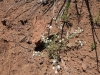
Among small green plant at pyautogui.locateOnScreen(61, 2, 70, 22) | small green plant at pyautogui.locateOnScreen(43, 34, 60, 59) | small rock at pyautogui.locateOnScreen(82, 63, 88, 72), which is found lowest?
small rock at pyautogui.locateOnScreen(82, 63, 88, 72)

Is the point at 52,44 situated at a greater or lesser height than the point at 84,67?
Answer: greater

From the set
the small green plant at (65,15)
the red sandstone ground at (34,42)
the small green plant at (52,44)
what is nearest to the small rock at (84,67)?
the red sandstone ground at (34,42)

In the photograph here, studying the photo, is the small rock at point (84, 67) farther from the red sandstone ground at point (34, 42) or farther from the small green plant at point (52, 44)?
the small green plant at point (52, 44)

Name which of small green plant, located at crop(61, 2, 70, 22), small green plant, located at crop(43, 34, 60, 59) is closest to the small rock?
small green plant, located at crop(43, 34, 60, 59)

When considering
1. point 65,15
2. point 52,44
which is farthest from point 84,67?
point 65,15

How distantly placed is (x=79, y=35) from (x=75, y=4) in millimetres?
374

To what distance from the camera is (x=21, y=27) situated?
2.60m

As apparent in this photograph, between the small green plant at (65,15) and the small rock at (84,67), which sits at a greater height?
the small green plant at (65,15)

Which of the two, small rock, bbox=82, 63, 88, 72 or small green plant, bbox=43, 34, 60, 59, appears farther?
small green plant, bbox=43, 34, 60, 59

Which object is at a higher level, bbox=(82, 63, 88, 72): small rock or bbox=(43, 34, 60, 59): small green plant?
bbox=(43, 34, 60, 59): small green plant

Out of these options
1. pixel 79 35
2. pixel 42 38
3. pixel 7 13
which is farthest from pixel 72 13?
pixel 7 13

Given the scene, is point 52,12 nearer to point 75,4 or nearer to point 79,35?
point 75,4

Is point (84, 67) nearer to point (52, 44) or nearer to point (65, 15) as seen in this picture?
point (52, 44)

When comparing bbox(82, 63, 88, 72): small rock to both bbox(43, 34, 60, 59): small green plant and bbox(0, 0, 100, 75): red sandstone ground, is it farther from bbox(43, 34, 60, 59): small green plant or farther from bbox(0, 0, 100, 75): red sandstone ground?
bbox(43, 34, 60, 59): small green plant
